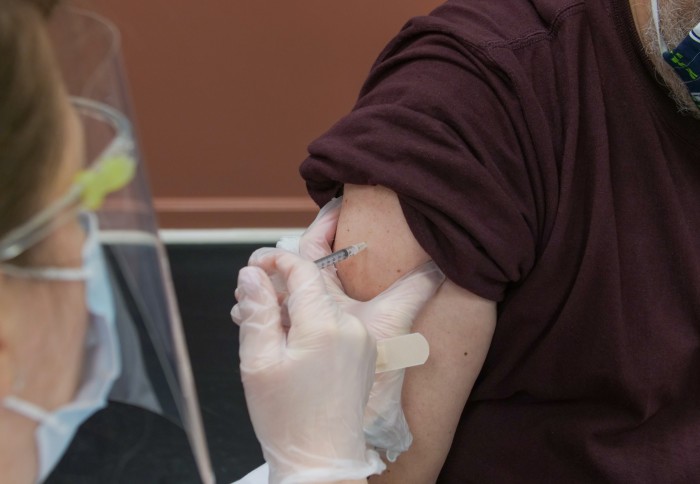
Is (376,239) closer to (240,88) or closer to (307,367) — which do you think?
(307,367)

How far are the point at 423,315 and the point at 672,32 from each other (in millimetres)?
472

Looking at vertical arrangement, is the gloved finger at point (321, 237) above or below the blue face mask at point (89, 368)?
below

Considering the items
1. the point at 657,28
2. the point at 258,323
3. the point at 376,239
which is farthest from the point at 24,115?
the point at 657,28

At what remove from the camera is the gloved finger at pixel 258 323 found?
821 mm

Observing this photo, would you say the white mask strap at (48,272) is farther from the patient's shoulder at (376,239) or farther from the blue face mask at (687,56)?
the blue face mask at (687,56)

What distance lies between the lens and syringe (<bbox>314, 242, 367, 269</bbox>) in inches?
36.9

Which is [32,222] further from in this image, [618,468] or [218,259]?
[218,259]

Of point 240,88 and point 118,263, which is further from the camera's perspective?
point 240,88

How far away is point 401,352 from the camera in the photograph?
0.89 metres

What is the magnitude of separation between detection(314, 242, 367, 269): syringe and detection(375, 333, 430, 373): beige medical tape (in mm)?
123

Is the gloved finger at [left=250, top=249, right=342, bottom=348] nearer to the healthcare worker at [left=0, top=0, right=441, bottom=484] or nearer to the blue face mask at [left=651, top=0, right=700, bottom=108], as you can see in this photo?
the healthcare worker at [left=0, top=0, right=441, bottom=484]

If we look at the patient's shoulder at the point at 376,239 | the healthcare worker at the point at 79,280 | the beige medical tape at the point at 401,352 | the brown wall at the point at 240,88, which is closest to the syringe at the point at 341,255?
the patient's shoulder at the point at 376,239

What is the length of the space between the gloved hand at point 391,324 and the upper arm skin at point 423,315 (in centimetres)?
2

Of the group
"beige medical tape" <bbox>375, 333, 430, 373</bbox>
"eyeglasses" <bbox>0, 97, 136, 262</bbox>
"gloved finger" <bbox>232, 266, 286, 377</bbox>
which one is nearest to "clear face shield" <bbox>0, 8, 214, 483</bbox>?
"eyeglasses" <bbox>0, 97, 136, 262</bbox>
